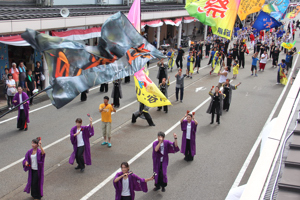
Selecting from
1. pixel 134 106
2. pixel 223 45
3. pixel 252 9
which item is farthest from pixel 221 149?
pixel 223 45

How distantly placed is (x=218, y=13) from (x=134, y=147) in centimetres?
665

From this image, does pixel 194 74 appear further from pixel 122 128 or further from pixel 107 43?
pixel 107 43

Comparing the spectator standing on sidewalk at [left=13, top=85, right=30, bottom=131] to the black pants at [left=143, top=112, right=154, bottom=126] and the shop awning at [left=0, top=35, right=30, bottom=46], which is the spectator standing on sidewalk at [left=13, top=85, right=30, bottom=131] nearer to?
the shop awning at [left=0, top=35, right=30, bottom=46]

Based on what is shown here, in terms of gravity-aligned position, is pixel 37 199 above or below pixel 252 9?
below

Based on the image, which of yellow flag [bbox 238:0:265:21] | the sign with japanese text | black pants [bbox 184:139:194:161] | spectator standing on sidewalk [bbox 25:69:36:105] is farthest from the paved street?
yellow flag [bbox 238:0:265:21]

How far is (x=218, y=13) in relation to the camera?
568 inches

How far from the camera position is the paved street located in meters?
8.80

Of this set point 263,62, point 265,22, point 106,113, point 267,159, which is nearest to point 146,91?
point 106,113

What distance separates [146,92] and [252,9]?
36.1 ft

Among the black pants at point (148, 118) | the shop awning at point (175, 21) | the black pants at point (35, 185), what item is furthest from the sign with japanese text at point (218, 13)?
the shop awning at point (175, 21)

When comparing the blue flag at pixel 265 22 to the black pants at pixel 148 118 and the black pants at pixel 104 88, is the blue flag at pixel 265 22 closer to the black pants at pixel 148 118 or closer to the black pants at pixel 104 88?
the black pants at pixel 104 88

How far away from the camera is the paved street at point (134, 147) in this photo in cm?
A: 880

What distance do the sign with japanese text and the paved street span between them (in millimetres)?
3451

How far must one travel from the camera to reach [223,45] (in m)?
28.3
